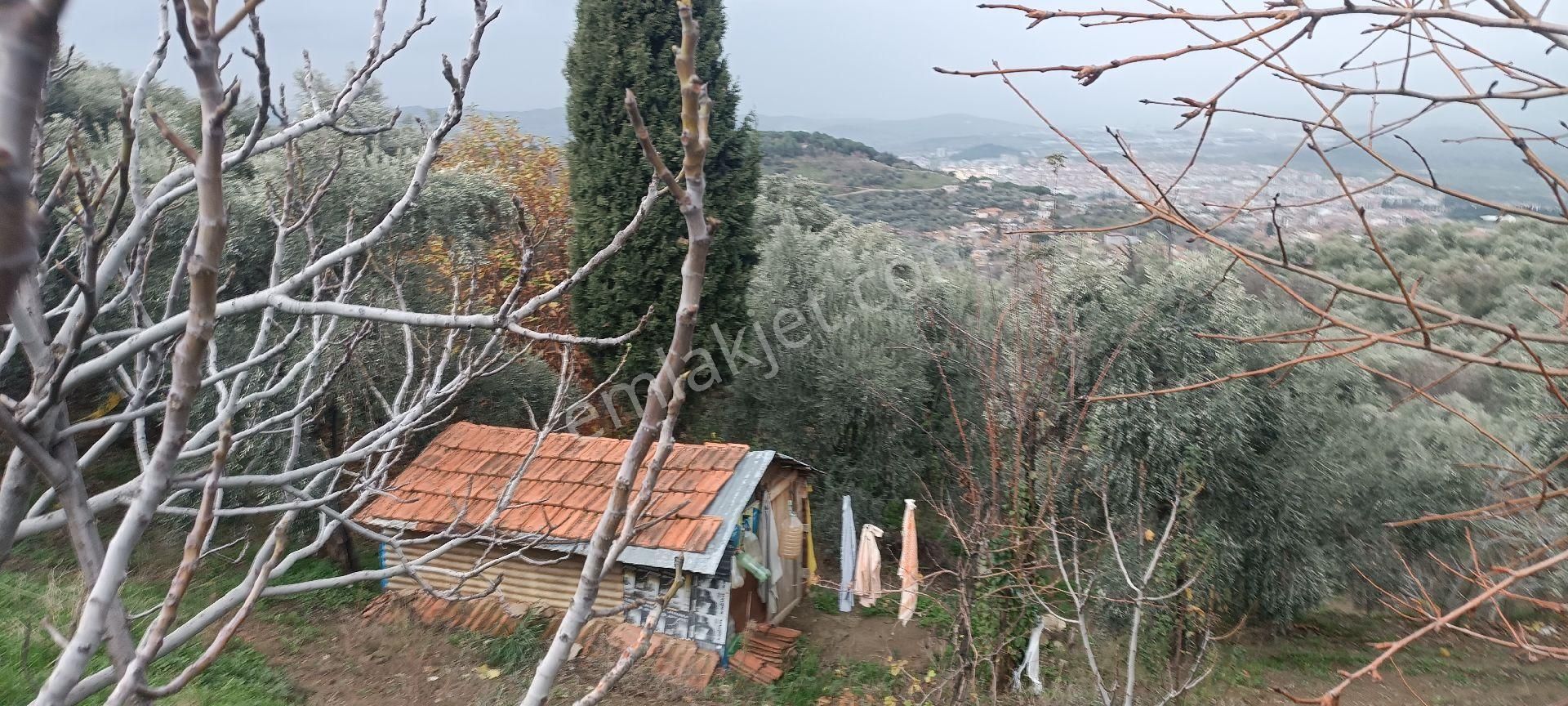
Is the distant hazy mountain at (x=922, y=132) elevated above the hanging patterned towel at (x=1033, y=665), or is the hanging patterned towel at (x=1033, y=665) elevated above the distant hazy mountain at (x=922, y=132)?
the distant hazy mountain at (x=922, y=132)

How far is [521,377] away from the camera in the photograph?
11.2 m

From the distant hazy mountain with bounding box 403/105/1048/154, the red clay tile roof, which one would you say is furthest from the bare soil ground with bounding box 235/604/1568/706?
the distant hazy mountain with bounding box 403/105/1048/154

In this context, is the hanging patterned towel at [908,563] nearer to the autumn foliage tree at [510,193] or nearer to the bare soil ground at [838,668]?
the bare soil ground at [838,668]

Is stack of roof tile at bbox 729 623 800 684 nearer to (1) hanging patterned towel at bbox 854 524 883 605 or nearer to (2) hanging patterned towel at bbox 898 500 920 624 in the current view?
(1) hanging patterned towel at bbox 854 524 883 605

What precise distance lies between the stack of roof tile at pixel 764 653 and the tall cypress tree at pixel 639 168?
11.7 feet

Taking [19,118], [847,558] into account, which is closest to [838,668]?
[847,558]

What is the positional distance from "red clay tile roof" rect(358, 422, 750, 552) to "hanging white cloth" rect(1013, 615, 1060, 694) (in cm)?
313

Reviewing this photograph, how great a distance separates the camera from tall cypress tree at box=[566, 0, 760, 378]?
10273 mm

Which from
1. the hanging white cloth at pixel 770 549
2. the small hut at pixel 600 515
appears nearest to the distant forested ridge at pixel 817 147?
the hanging white cloth at pixel 770 549

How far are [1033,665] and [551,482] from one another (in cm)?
525

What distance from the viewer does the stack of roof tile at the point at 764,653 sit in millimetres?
8766

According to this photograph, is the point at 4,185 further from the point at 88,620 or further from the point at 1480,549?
the point at 1480,549

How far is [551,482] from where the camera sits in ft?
30.1

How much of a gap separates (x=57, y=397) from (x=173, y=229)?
9134mm
